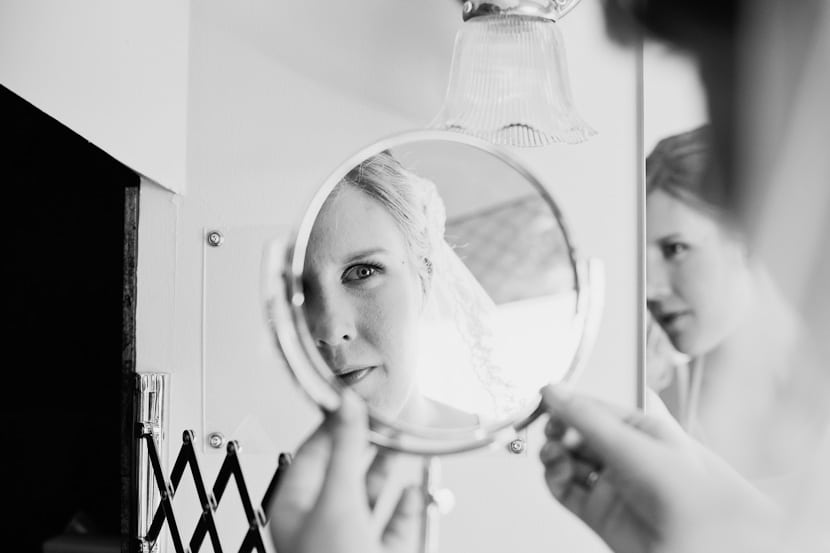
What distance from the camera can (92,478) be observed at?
65.5 inches

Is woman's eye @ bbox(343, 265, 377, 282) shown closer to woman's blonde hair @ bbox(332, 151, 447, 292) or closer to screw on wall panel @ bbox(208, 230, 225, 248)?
woman's blonde hair @ bbox(332, 151, 447, 292)

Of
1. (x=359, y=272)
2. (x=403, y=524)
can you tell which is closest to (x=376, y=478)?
(x=403, y=524)

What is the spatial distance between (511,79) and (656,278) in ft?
1.07

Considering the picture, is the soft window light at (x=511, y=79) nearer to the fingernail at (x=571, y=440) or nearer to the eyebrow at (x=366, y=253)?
the eyebrow at (x=366, y=253)

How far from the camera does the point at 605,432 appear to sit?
24.3 inches

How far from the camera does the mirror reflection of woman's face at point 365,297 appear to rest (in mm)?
779

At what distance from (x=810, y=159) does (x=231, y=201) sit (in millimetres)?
761

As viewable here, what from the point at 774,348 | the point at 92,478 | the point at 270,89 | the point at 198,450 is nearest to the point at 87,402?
the point at 92,478

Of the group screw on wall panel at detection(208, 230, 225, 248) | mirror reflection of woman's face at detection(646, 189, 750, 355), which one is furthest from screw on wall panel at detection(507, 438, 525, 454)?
screw on wall panel at detection(208, 230, 225, 248)

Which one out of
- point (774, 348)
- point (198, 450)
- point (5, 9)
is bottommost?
point (198, 450)

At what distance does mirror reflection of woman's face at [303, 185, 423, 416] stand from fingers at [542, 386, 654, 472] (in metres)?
0.19

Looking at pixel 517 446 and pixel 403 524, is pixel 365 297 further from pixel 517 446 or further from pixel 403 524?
pixel 517 446

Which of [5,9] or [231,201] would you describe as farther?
[231,201]

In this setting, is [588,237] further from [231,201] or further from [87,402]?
[87,402]
